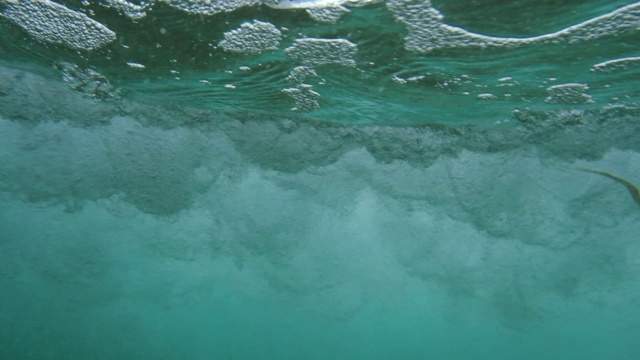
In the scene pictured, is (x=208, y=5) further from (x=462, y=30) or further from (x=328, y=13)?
(x=462, y=30)

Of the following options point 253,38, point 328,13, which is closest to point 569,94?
point 328,13

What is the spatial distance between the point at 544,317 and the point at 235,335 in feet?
70.1

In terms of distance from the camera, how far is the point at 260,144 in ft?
50.4

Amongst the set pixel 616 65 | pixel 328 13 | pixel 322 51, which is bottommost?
pixel 322 51

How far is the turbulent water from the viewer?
7.57 m

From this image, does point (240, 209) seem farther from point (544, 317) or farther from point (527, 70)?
point (544, 317)

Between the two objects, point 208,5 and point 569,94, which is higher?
point 208,5

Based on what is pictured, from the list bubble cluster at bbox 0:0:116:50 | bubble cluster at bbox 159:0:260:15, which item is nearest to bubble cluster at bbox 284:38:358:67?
bubble cluster at bbox 159:0:260:15

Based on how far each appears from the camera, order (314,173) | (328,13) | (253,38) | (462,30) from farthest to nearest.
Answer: (314,173) < (253,38) < (462,30) < (328,13)

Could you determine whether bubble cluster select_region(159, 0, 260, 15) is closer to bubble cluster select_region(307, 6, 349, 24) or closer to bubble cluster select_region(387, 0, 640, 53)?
bubble cluster select_region(307, 6, 349, 24)

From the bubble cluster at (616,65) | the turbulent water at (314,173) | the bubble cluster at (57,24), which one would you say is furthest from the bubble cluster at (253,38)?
the bubble cluster at (616,65)

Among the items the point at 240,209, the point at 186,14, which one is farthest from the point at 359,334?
the point at 186,14

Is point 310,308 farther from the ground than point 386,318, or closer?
farther from the ground

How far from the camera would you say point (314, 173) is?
1741cm
